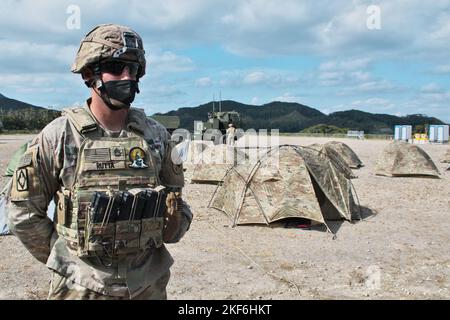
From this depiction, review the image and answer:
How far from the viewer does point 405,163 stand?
1573 centimetres

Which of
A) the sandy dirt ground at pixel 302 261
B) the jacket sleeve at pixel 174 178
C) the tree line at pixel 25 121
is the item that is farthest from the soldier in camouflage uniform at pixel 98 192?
the tree line at pixel 25 121

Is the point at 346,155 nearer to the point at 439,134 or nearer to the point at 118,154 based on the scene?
the point at 118,154

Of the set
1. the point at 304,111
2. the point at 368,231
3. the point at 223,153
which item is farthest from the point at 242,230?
the point at 304,111

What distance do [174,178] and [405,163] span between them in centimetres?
1452

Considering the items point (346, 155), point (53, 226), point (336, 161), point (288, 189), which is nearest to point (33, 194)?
point (53, 226)

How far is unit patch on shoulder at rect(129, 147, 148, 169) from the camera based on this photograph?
244 cm

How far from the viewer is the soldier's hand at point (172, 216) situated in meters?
2.58

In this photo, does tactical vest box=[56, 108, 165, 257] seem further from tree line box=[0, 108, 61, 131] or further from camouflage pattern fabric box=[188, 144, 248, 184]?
tree line box=[0, 108, 61, 131]

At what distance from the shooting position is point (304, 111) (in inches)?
5276

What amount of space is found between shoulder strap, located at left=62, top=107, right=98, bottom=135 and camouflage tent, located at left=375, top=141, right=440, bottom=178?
1480cm

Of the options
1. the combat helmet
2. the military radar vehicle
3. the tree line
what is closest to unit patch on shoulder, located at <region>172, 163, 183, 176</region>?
the combat helmet

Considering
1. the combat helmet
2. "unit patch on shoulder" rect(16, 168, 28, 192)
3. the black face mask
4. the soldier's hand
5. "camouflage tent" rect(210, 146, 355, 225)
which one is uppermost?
the combat helmet
